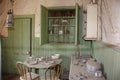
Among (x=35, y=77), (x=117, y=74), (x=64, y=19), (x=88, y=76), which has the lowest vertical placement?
(x=35, y=77)

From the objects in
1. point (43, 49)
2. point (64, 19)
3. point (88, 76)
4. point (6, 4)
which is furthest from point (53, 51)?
point (88, 76)

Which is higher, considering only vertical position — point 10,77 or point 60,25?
point 60,25

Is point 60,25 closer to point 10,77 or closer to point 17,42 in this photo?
point 17,42

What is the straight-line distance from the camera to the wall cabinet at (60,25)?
4.87m

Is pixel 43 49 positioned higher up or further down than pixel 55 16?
further down

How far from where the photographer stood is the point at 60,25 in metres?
4.94

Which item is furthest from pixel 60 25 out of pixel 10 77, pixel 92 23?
pixel 10 77

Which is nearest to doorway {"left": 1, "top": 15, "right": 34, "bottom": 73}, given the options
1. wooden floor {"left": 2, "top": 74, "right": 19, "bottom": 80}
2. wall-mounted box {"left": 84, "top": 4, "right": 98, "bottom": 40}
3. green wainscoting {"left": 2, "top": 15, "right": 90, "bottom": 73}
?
green wainscoting {"left": 2, "top": 15, "right": 90, "bottom": 73}

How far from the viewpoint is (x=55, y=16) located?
16.4 ft

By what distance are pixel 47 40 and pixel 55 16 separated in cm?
77

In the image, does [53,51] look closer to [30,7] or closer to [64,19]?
[64,19]

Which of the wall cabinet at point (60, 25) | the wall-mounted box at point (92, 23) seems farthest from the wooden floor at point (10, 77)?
the wall-mounted box at point (92, 23)

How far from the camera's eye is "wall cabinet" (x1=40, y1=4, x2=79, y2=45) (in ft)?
16.0

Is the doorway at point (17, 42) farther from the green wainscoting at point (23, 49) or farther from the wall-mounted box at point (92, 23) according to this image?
the wall-mounted box at point (92, 23)
